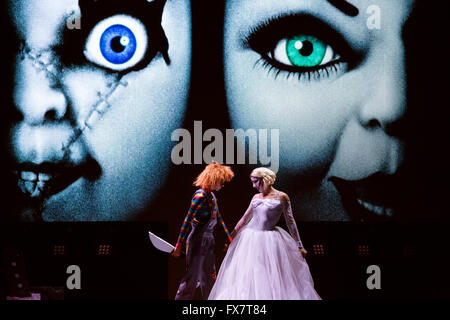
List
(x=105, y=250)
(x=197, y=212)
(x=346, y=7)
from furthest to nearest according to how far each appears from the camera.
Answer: (x=346, y=7) < (x=105, y=250) < (x=197, y=212)

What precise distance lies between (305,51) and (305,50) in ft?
0.03

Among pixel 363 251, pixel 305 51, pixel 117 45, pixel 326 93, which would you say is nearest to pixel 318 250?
pixel 363 251

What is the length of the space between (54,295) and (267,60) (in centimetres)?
321

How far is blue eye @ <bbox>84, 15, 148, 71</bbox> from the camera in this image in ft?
19.9

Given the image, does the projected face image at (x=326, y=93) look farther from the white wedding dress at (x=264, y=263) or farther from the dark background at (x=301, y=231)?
the white wedding dress at (x=264, y=263)

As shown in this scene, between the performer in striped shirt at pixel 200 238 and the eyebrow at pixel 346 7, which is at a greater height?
the eyebrow at pixel 346 7

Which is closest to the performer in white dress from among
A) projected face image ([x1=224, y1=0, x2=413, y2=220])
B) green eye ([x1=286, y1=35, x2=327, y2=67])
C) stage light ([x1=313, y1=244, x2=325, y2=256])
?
stage light ([x1=313, y1=244, x2=325, y2=256])

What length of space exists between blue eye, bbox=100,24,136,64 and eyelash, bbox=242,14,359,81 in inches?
48.2

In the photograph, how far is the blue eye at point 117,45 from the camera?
6062 mm

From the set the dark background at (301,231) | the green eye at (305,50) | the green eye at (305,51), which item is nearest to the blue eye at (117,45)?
the dark background at (301,231)

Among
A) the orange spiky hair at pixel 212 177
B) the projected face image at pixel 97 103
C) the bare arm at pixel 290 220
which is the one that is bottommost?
the bare arm at pixel 290 220

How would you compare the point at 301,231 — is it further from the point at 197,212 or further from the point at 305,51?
the point at 305,51

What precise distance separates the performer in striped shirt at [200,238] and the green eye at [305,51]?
170 cm

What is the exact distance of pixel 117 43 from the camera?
6078 mm
